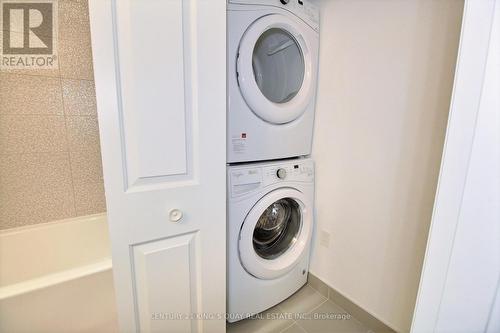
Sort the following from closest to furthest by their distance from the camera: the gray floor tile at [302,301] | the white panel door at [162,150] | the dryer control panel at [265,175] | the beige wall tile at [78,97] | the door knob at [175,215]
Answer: the white panel door at [162,150] < the door knob at [175,215] < the dryer control panel at [265,175] < the beige wall tile at [78,97] < the gray floor tile at [302,301]

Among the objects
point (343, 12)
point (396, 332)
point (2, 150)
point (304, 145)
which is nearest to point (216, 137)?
point (304, 145)

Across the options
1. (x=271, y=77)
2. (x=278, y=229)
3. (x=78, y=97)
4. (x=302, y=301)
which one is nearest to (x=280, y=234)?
(x=278, y=229)

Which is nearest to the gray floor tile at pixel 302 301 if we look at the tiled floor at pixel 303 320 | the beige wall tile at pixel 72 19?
the tiled floor at pixel 303 320

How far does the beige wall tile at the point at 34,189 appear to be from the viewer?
130 cm

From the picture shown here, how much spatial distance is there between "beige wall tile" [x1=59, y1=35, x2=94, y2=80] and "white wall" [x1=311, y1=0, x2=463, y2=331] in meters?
1.44

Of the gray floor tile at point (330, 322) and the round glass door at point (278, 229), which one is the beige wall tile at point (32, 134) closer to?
the round glass door at point (278, 229)

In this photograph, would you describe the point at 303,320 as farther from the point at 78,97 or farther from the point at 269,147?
the point at 78,97

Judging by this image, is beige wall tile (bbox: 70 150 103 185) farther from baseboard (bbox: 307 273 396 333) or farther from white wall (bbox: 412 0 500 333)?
white wall (bbox: 412 0 500 333)

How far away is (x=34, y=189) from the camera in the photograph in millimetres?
1369

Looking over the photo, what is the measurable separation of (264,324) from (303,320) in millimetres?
243

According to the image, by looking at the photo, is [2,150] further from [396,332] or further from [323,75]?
[396,332]

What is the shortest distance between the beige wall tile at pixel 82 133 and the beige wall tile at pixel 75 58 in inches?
9.9

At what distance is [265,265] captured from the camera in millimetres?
1307

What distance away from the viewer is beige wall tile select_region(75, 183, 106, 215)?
1.50m
